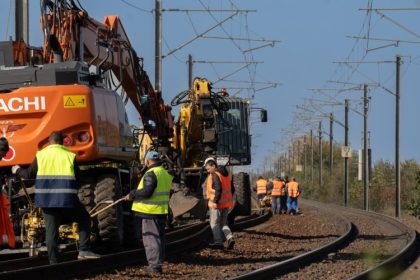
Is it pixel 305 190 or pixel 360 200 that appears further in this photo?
pixel 305 190

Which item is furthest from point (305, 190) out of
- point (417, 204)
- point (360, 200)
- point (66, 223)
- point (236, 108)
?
point (66, 223)

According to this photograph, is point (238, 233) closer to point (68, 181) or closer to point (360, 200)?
point (68, 181)

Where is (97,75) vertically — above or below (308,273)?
above

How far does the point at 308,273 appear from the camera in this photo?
534 inches

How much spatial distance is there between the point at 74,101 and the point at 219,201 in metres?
4.70

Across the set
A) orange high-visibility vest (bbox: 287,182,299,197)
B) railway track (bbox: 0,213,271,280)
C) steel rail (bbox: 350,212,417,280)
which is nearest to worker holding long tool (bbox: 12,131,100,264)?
railway track (bbox: 0,213,271,280)

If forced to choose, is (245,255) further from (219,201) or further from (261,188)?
(261,188)

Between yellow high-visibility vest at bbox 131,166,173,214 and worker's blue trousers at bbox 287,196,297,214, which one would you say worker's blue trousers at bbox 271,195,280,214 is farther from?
yellow high-visibility vest at bbox 131,166,173,214

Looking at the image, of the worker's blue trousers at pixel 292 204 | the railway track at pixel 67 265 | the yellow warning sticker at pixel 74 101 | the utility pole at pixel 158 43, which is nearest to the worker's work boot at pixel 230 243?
the railway track at pixel 67 265

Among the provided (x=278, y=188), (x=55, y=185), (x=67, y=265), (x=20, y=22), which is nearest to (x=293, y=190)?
(x=278, y=188)

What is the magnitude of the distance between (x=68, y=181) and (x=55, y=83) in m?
2.13

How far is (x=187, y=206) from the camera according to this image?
18.3 meters

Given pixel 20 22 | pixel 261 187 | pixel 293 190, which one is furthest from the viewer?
pixel 261 187

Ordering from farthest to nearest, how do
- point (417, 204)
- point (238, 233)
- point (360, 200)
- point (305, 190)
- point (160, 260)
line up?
point (305, 190)
point (360, 200)
point (417, 204)
point (238, 233)
point (160, 260)
